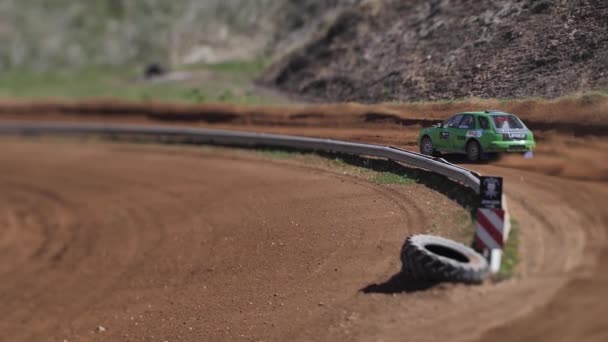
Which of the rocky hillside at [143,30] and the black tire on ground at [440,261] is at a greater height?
the rocky hillside at [143,30]

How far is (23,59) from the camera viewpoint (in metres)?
45.2

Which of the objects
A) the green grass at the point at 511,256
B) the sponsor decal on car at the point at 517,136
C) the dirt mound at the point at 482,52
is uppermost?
the dirt mound at the point at 482,52

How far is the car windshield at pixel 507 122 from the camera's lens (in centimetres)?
686

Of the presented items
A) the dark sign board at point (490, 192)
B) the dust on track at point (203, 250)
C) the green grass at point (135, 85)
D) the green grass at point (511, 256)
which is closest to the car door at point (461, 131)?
the dust on track at point (203, 250)

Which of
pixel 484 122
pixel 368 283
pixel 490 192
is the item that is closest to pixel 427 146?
pixel 484 122

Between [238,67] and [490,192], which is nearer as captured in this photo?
[490,192]

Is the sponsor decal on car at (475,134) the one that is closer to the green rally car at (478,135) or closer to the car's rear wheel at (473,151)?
the green rally car at (478,135)

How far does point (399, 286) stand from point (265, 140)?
8.66m

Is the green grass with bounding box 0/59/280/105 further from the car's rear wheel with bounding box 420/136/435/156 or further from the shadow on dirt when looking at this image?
the shadow on dirt

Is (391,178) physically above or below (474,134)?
below

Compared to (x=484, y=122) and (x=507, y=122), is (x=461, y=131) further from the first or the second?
(x=507, y=122)

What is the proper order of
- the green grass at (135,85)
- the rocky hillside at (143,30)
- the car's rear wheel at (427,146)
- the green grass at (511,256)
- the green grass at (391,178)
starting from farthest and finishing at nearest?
the rocky hillside at (143,30)
the green grass at (135,85)
the green grass at (391,178)
the car's rear wheel at (427,146)
the green grass at (511,256)

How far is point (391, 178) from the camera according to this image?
794 centimetres

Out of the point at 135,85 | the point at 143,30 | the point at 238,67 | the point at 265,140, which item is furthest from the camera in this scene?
the point at 143,30
